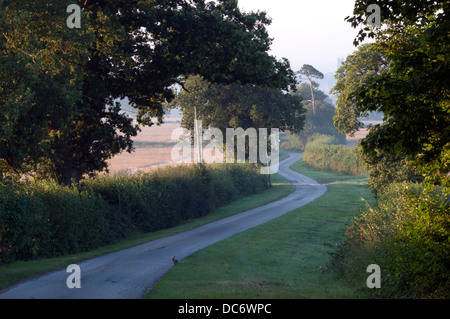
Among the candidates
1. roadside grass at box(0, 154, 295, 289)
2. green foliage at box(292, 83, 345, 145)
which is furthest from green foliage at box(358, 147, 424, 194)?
green foliage at box(292, 83, 345, 145)

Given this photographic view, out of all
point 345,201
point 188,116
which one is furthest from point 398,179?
point 188,116

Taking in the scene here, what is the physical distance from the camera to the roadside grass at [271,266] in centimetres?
1268

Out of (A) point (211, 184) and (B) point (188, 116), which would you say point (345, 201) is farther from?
(B) point (188, 116)

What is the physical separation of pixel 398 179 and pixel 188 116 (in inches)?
1241

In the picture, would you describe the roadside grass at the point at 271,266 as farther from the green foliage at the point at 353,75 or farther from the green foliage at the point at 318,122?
the green foliage at the point at 318,122

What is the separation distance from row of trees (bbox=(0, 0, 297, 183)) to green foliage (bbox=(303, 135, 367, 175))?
178ft

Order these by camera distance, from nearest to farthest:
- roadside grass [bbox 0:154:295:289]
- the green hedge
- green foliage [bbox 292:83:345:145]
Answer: roadside grass [bbox 0:154:295:289], the green hedge, green foliage [bbox 292:83:345:145]

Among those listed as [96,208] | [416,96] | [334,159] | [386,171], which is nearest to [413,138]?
[416,96]

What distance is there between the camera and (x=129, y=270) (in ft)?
53.6

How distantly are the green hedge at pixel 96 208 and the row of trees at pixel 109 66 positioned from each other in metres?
1.75

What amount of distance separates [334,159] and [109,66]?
68.1 m

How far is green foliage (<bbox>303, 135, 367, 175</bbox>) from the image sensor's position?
265ft

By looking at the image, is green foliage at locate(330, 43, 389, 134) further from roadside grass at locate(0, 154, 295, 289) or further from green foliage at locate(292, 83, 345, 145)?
green foliage at locate(292, 83, 345, 145)

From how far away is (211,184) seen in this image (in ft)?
133
